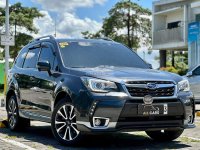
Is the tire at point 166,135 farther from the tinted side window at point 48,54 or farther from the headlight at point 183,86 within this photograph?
the tinted side window at point 48,54

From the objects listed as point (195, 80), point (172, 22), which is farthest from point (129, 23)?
point (195, 80)

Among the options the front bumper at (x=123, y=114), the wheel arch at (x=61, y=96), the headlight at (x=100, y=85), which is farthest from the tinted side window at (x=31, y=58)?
the front bumper at (x=123, y=114)

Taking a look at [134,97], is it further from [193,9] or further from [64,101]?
[193,9]

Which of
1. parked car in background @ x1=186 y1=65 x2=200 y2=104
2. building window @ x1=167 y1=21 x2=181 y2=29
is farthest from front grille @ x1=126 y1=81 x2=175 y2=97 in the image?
building window @ x1=167 y1=21 x2=181 y2=29

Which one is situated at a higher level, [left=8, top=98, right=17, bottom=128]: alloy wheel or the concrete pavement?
[left=8, top=98, right=17, bottom=128]: alloy wheel

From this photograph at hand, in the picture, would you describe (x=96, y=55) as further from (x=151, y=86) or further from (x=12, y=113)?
(x=12, y=113)

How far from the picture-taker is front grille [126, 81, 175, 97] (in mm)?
7137

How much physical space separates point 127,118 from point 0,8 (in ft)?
124

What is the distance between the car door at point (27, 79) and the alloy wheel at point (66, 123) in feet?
4.50

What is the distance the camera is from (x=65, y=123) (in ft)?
25.4

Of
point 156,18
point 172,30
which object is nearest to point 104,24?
point 156,18

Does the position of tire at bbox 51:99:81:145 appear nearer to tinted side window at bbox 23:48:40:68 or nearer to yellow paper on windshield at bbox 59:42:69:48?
yellow paper on windshield at bbox 59:42:69:48

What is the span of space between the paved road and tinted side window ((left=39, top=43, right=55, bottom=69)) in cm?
139

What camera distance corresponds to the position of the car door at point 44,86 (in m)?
8.34
